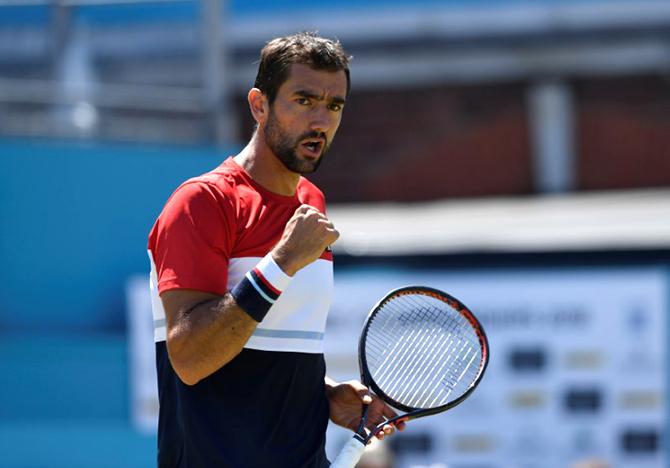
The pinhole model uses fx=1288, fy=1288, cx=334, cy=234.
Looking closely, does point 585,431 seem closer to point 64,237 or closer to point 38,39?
point 64,237

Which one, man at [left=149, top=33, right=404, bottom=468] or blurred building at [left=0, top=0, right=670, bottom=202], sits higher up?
blurred building at [left=0, top=0, right=670, bottom=202]

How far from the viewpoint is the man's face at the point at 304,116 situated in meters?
2.92

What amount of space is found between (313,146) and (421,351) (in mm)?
674

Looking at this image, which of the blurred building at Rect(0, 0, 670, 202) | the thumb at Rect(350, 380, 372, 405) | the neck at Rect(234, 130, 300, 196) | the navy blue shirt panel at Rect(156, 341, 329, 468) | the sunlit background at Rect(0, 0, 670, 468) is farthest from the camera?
the blurred building at Rect(0, 0, 670, 202)

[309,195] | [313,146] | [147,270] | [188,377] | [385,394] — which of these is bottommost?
[385,394]

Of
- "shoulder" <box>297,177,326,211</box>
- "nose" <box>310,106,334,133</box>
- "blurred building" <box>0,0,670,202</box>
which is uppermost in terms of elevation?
"blurred building" <box>0,0,670,202</box>

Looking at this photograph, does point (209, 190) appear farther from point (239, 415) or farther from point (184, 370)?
point (239, 415)

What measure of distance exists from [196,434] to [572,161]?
7.72 m

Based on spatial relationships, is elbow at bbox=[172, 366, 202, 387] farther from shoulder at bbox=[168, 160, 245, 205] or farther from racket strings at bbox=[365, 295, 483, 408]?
racket strings at bbox=[365, 295, 483, 408]

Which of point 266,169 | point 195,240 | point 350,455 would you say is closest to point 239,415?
point 350,455

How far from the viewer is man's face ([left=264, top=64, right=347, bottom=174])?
292cm

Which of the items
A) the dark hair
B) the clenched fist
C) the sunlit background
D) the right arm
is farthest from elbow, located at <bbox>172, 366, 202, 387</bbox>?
the sunlit background

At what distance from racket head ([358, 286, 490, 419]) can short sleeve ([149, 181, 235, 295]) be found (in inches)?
19.0

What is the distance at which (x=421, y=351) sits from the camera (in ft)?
10.9
